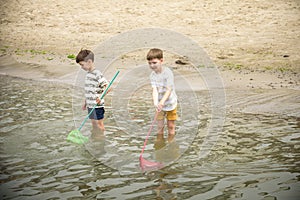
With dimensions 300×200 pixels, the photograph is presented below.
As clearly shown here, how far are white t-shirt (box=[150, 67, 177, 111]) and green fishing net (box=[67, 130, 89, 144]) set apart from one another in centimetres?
119

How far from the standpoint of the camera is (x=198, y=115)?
22.9 feet

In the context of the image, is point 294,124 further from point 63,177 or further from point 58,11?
point 58,11

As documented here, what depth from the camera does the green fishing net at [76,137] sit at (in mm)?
5628

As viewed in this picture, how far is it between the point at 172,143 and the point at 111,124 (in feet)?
4.38

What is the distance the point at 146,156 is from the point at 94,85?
1.32 m

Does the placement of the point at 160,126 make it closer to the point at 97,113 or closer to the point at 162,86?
the point at 162,86

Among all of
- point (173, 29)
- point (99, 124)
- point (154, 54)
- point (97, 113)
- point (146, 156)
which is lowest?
point (146, 156)

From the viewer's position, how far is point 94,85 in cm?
579

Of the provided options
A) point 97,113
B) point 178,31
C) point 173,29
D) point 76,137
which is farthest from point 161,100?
point 173,29

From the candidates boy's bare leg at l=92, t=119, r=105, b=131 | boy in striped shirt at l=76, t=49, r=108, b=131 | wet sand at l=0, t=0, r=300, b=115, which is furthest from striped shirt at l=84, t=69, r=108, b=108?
wet sand at l=0, t=0, r=300, b=115

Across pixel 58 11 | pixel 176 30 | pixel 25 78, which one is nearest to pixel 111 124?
pixel 25 78

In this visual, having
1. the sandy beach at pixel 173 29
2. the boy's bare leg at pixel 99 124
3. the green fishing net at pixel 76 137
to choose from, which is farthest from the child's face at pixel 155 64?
the sandy beach at pixel 173 29

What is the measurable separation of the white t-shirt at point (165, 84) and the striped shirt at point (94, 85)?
2.54 ft

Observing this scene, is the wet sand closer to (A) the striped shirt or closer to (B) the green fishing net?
(A) the striped shirt
